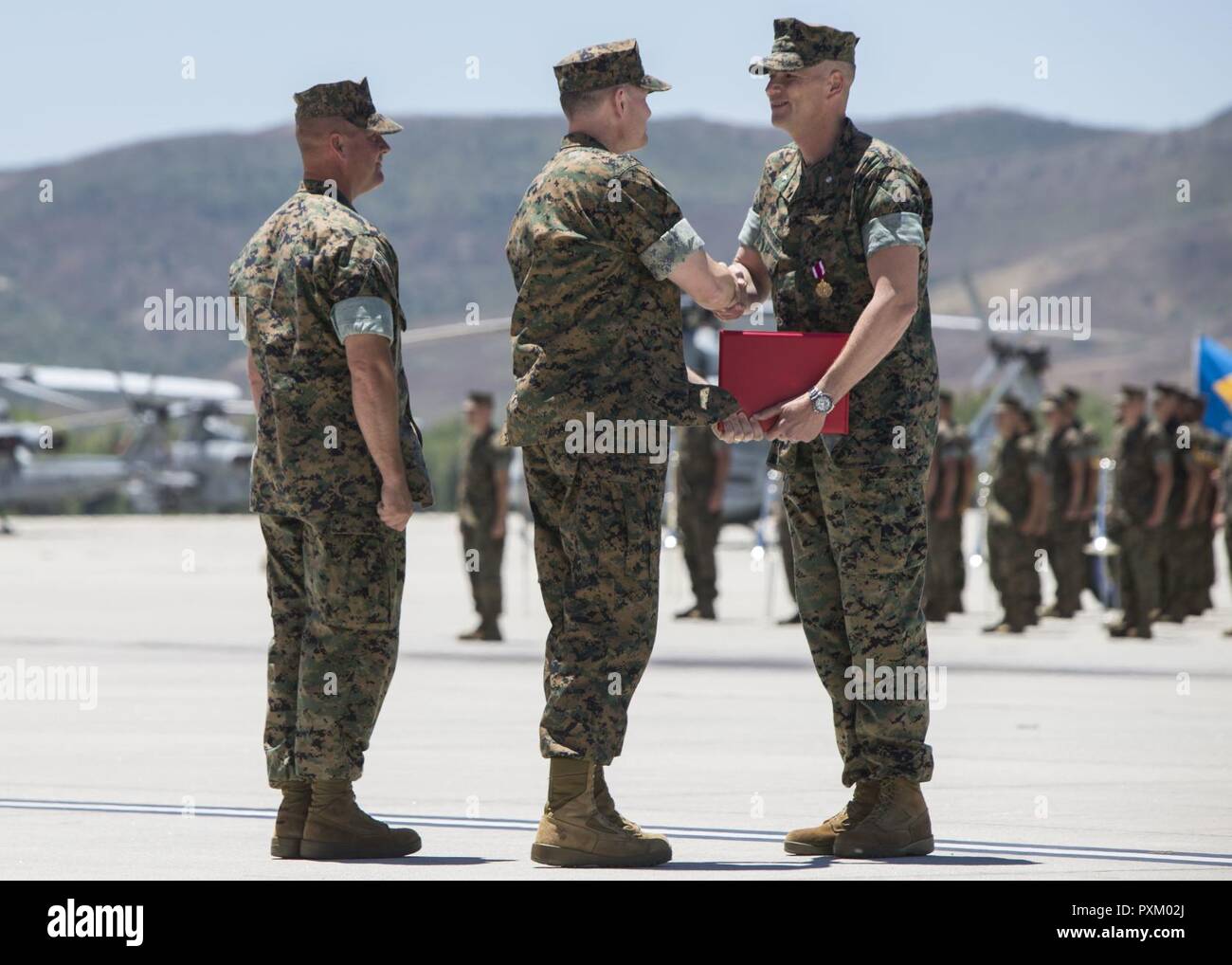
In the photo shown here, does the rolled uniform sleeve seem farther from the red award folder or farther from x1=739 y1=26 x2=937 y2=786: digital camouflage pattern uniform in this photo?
the red award folder

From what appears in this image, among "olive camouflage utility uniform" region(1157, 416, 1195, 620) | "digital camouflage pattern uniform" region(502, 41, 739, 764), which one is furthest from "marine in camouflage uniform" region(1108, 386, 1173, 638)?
"digital camouflage pattern uniform" region(502, 41, 739, 764)

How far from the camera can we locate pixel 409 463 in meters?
6.21

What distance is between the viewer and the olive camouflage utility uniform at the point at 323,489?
6113 millimetres

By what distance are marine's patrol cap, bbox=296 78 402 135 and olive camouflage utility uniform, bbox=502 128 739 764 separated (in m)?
0.65

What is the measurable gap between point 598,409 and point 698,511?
43.3ft

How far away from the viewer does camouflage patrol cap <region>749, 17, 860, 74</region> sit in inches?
246

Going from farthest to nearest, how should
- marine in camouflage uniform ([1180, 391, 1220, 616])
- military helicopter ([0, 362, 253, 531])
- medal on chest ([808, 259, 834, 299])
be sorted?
1. military helicopter ([0, 362, 253, 531])
2. marine in camouflage uniform ([1180, 391, 1220, 616])
3. medal on chest ([808, 259, 834, 299])

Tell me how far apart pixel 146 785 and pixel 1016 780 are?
3361 mm

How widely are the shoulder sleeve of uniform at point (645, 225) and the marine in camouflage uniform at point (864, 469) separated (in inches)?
18.0

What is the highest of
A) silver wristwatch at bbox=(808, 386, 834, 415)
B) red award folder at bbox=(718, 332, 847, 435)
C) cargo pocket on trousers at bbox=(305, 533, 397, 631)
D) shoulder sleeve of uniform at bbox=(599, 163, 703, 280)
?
shoulder sleeve of uniform at bbox=(599, 163, 703, 280)

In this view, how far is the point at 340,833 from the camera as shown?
20.1 ft

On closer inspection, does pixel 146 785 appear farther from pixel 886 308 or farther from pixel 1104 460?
pixel 1104 460

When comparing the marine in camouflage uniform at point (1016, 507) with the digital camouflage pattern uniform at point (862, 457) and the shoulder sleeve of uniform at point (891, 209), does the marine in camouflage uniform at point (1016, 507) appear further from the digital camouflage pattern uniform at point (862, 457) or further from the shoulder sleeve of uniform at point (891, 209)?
the shoulder sleeve of uniform at point (891, 209)

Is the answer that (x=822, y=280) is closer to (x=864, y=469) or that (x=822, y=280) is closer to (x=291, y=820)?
(x=864, y=469)
